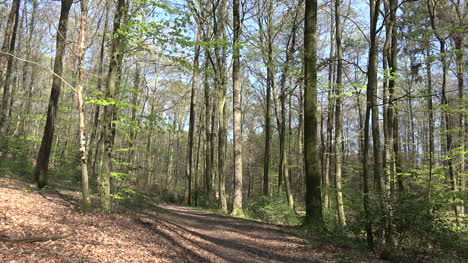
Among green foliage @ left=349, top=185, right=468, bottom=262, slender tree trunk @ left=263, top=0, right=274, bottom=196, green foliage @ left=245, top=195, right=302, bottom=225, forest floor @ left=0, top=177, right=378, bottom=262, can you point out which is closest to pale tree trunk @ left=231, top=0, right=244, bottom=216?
green foliage @ left=245, top=195, right=302, bottom=225

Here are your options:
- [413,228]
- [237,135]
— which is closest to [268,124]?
[237,135]

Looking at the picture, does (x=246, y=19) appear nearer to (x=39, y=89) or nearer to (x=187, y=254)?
(x=187, y=254)

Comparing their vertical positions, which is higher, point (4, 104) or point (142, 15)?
point (142, 15)

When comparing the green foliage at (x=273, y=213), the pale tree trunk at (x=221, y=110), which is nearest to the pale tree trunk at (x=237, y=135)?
the green foliage at (x=273, y=213)

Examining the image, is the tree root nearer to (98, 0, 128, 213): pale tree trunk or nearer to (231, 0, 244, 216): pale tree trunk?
(98, 0, 128, 213): pale tree trunk

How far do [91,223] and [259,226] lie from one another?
19.6ft

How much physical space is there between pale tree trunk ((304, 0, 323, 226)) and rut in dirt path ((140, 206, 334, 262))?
1.11 m

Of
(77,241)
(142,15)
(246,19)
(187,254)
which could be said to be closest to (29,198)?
(77,241)

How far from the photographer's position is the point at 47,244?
4.84 m

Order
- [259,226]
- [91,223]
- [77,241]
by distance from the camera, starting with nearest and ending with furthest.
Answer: [77,241] → [91,223] → [259,226]

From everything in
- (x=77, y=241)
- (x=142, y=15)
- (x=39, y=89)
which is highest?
(x=39, y=89)

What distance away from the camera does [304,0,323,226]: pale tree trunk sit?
9156 mm

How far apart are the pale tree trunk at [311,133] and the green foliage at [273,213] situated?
480 centimetres

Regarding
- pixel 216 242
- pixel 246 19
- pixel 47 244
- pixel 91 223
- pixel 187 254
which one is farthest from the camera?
pixel 246 19
